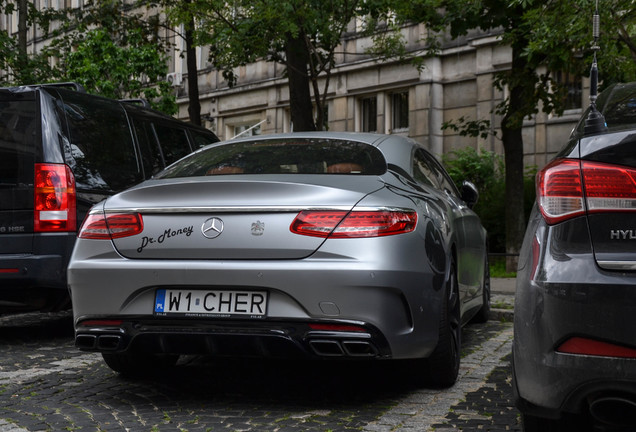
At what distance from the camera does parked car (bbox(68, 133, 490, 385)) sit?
14.9ft

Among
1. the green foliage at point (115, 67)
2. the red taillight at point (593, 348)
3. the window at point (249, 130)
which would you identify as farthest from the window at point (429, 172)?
the window at point (249, 130)

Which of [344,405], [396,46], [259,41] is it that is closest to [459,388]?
[344,405]

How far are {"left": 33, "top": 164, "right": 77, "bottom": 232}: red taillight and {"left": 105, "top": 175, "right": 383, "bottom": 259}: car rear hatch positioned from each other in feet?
8.17

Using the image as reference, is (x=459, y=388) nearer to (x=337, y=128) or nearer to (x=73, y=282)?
(x=73, y=282)

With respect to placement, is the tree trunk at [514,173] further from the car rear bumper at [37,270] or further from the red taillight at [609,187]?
the red taillight at [609,187]

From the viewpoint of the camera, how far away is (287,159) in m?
5.38

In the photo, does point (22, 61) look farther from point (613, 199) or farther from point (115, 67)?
point (613, 199)

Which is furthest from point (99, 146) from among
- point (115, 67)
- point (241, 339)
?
point (115, 67)

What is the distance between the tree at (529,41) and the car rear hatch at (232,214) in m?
6.83

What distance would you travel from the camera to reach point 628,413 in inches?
130

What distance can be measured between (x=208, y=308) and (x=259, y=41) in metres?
10.7

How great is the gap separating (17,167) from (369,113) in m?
22.7

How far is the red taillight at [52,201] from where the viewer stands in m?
7.23

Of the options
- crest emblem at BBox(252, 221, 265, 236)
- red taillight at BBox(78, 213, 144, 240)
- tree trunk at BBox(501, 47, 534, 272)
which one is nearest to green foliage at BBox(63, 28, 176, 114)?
tree trunk at BBox(501, 47, 534, 272)
